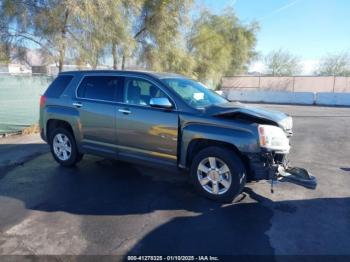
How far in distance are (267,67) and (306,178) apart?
46.1 meters

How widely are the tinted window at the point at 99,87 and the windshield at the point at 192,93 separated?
1000mm

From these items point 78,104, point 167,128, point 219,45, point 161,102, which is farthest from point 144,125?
point 219,45

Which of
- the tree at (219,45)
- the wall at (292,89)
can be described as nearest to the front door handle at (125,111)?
the tree at (219,45)

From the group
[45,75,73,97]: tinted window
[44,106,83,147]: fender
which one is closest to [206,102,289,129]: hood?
[44,106,83,147]: fender

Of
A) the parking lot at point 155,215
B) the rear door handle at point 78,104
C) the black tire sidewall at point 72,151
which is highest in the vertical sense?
the rear door handle at point 78,104

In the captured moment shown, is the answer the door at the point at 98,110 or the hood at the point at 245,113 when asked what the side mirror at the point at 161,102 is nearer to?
the hood at the point at 245,113

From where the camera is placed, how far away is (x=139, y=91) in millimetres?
4961

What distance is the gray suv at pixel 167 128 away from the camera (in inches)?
159

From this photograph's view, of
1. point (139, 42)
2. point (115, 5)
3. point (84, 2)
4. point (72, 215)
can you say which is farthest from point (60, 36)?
point (72, 215)

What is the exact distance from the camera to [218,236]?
340 cm

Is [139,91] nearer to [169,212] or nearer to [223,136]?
[223,136]

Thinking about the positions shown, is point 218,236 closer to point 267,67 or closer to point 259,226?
point 259,226

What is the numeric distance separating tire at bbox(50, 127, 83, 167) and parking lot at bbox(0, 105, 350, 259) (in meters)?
0.18

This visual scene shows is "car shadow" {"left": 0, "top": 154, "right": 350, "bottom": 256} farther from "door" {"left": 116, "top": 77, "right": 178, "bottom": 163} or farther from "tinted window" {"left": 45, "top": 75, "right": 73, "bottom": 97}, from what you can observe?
"tinted window" {"left": 45, "top": 75, "right": 73, "bottom": 97}
